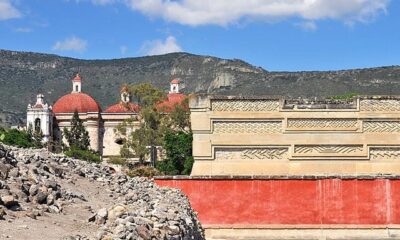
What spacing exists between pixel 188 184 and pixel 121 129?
86.5ft

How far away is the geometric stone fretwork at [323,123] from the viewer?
58.8 ft

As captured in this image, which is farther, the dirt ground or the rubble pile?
the rubble pile

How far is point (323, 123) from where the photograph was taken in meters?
18.0

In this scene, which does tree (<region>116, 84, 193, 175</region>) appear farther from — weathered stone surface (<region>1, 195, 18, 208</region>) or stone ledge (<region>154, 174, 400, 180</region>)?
weathered stone surface (<region>1, 195, 18, 208</region>)

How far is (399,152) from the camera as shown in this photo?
18.0m

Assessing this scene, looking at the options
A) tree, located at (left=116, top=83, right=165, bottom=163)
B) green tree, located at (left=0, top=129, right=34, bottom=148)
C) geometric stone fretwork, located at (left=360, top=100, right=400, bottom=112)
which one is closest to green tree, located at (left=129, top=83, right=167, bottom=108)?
tree, located at (left=116, top=83, right=165, bottom=163)

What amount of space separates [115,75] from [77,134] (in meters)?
85.5

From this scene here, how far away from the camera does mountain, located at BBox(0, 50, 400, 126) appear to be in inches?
3716

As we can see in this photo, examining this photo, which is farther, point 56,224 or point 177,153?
point 177,153

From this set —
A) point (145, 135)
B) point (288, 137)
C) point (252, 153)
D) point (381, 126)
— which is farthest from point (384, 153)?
point (145, 135)

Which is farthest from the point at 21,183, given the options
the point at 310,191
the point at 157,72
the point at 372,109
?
the point at 157,72

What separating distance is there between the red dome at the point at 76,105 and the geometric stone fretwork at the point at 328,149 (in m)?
39.3

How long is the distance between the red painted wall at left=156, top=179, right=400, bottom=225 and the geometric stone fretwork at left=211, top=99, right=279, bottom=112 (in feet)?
7.70

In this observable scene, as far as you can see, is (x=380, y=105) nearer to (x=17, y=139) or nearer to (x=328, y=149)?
(x=328, y=149)
